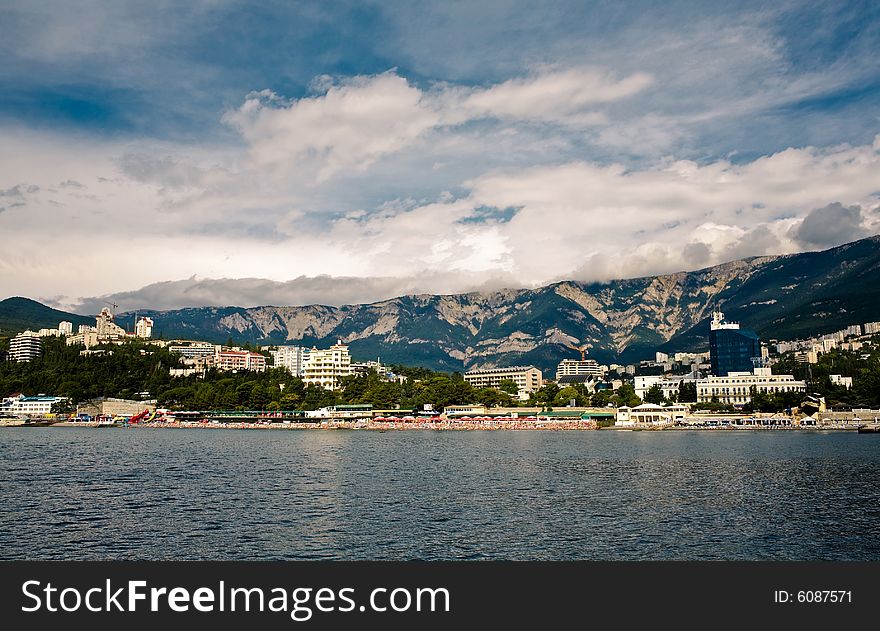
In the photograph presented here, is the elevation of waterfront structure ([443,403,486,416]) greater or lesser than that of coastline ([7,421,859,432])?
greater

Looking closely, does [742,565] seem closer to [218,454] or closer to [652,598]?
[652,598]

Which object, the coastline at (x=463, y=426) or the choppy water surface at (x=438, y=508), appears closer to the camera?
the choppy water surface at (x=438, y=508)

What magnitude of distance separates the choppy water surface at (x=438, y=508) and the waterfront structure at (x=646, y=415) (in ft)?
326

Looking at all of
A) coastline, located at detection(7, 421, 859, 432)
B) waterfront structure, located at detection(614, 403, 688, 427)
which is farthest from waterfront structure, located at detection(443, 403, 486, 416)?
waterfront structure, located at detection(614, 403, 688, 427)

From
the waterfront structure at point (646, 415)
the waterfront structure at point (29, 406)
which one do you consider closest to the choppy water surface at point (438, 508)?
the waterfront structure at point (646, 415)

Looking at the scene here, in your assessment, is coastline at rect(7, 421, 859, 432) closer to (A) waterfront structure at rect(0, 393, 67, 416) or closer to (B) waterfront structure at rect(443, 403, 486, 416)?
(B) waterfront structure at rect(443, 403, 486, 416)

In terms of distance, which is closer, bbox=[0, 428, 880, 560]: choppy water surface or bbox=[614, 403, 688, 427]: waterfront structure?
bbox=[0, 428, 880, 560]: choppy water surface

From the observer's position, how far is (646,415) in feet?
586

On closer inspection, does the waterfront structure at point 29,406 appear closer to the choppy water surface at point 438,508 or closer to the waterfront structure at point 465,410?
the waterfront structure at point 465,410

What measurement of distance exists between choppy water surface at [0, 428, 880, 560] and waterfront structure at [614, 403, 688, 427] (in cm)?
9934

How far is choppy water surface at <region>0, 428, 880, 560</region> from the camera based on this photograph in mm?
30984

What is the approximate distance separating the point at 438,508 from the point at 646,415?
483 ft

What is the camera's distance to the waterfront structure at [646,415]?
6821 inches

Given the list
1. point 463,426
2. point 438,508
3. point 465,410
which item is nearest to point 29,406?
point 465,410
